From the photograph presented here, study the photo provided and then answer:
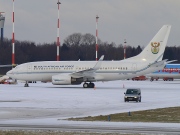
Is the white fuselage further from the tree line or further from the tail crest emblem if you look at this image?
the tree line

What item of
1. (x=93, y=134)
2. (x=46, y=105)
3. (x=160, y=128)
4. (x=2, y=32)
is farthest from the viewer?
(x=2, y=32)

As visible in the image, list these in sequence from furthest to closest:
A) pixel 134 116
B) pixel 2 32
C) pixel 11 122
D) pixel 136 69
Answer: pixel 2 32
pixel 136 69
pixel 134 116
pixel 11 122

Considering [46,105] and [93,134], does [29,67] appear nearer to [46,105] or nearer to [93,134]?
[46,105]

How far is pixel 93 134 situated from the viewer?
23234 millimetres

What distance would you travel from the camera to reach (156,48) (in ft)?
237

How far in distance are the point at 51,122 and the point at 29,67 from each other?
44196mm

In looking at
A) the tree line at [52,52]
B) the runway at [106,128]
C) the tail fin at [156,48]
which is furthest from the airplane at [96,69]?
the tree line at [52,52]

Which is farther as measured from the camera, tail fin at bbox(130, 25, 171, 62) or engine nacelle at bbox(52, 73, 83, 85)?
tail fin at bbox(130, 25, 171, 62)

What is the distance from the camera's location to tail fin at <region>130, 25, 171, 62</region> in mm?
71750

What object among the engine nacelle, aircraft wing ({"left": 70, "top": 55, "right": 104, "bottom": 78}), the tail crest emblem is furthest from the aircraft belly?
the tail crest emblem

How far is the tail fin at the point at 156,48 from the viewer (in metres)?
71.8

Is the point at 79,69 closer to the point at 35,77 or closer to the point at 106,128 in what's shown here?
the point at 35,77

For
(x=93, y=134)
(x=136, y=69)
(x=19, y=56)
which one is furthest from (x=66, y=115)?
(x=19, y=56)

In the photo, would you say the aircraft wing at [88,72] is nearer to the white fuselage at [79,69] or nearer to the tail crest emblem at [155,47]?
the white fuselage at [79,69]
